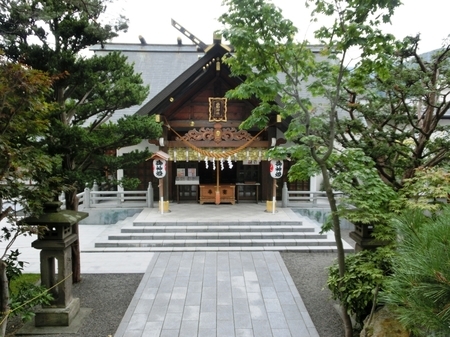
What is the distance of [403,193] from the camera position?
5703mm

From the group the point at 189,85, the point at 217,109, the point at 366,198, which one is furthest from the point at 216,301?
the point at 189,85

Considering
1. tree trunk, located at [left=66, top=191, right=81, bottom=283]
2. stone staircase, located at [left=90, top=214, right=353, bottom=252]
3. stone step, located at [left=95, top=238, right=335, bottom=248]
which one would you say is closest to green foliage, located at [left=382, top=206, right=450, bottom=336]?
tree trunk, located at [left=66, top=191, right=81, bottom=283]

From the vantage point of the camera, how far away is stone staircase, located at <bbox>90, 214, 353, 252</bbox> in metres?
11.3

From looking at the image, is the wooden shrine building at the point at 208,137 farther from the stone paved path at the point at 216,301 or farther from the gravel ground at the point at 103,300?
the gravel ground at the point at 103,300

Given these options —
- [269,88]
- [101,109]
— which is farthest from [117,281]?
[269,88]

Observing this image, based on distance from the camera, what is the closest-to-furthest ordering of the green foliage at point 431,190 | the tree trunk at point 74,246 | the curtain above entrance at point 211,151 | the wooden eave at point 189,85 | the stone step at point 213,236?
1. the green foliage at point 431,190
2. the tree trunk at point 74,246
3. the stone step at point 213,236
4. the wooden eave at point 189,85
5. the curtain above entrance at point 211,151

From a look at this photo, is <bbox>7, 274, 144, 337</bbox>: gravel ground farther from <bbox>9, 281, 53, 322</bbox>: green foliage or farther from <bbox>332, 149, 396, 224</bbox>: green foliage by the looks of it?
<bbox>332, 149, 396, 224</bbox>: green foliage

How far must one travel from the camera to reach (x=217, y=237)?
11.8 m

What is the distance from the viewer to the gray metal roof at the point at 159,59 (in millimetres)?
20297

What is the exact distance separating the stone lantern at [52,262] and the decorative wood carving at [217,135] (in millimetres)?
8425

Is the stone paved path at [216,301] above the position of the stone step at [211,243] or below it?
below

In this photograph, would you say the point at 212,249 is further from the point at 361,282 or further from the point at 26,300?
the point at 26,300

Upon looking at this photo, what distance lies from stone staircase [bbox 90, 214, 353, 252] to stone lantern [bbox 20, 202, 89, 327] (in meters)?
4.65

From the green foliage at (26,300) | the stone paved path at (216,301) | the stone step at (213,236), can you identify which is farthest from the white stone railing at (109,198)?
the green foliage at (26,300)
